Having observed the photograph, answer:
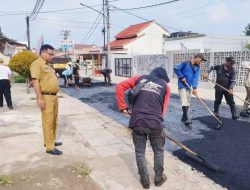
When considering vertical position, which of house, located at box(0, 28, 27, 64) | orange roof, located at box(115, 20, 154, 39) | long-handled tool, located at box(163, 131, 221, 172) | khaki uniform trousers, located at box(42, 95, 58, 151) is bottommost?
long-handled tool, located at box(163, 131, 221, 172)

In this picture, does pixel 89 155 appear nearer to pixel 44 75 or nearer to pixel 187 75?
pixel 44 75

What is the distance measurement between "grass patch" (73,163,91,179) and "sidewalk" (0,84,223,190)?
8 centimetres

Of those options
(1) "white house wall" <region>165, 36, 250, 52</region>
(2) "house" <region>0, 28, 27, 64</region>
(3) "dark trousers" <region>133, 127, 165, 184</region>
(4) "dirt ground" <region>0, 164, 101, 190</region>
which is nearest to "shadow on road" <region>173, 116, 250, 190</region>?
(3) "dark trousers" <region>133, 127, 165, 184</region>

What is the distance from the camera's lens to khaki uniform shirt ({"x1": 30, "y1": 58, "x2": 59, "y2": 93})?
4.71 meters

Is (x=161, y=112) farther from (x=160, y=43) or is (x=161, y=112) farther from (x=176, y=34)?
(x=176, y=34)

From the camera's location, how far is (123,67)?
83.3ft

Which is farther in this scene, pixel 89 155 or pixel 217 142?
pixel 217 142

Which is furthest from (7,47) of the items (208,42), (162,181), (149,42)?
(208,42)

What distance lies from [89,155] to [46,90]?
4.36 ft

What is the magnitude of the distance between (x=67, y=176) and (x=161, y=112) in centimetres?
162

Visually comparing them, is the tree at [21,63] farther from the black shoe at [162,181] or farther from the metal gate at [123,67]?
the metal gate at [123,67]

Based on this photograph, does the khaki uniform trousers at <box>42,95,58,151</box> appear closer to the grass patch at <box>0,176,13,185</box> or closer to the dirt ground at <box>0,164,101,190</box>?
the dirt ground at <box>0,164,101,190</box>

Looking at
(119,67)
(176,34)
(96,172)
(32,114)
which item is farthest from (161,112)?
(176,34)

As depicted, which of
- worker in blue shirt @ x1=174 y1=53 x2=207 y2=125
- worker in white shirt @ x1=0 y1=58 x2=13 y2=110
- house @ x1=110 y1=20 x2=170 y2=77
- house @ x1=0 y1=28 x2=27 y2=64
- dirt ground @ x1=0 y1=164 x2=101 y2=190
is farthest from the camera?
house @ x1=110 y1=20 x2=170 y2=77
